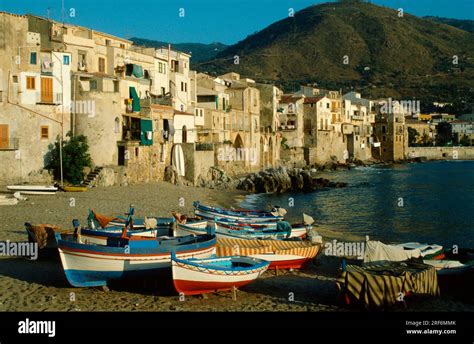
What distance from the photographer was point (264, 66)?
185 m

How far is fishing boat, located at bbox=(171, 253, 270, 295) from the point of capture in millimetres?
14000

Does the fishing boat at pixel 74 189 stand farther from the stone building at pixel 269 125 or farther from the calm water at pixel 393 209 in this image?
the stone building at pixel 269 125

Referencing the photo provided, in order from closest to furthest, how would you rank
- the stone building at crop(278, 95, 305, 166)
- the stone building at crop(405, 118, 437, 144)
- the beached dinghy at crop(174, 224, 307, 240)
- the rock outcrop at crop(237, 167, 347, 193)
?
1. the beached dinghy at crop(174, 224, 307, 240)
2. the rock outcrop at crop(237, 167, 347, 193)
3. the stone building at crop(278, 95, 305, 166)
4. the stone building at crop(405, 118, 437, 144)

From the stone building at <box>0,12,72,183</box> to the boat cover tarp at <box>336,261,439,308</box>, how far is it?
80.7 ft

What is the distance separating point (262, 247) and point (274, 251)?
1.30ft

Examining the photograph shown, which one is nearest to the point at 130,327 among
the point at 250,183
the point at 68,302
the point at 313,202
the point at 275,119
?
the point at 68,302

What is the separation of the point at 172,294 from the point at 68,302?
249 centimetres

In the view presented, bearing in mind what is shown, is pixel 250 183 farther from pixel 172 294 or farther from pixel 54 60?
pixel 172 294

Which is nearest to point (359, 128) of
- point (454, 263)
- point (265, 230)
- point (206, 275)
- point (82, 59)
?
point (82, 59)

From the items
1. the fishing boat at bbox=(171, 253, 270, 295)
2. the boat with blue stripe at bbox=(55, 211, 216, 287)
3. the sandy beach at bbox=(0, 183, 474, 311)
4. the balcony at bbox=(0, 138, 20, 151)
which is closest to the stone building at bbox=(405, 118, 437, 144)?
the balcony at bbox=(0, 138, 20, 151)

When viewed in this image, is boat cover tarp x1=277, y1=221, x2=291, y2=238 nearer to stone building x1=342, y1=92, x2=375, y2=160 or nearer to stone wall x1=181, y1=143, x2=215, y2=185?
stone wall x1=181, y1=143, x2=215, y2=185

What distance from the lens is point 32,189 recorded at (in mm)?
30797

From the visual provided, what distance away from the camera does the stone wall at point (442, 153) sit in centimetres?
11306

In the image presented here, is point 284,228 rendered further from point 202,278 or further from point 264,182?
point 264,182
